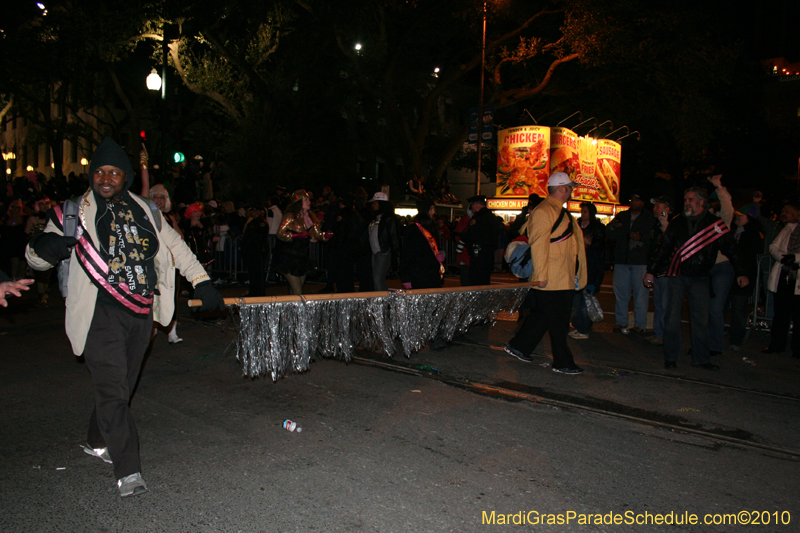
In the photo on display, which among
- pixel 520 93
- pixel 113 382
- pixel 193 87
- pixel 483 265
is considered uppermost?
pixel 520 93

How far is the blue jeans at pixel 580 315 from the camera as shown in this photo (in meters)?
8.13

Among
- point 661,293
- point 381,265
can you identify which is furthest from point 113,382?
point 661,293

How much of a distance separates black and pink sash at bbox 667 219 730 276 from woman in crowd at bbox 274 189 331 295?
486 centimetres

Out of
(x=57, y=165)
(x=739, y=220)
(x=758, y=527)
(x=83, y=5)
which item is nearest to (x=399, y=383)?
(x=758, y=527)

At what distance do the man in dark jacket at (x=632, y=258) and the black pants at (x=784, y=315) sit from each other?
1.57 metres

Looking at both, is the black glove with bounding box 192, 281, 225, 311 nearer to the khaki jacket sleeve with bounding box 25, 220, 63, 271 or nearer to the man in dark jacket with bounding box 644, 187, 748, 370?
the khaki jacket sleeve with bounding box 25, 220, 63, 271

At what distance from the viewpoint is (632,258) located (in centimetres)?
862

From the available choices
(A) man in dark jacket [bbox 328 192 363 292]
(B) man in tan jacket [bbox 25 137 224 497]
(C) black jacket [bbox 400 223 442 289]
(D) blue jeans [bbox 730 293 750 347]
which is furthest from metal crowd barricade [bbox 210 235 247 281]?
(B) man in tan jacket [bbox 25 137 224 497]

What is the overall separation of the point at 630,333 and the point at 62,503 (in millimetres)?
7481

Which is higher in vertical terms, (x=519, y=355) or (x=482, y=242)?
(x=482, y=242)

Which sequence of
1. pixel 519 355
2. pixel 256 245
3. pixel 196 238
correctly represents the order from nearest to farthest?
pixel 519 355
pixel 196 238
pixel 256 245

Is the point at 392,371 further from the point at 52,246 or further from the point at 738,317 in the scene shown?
the point at 738,317

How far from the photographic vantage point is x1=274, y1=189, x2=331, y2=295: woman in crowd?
873 centimetres

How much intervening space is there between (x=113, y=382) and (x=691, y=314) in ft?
18.8
